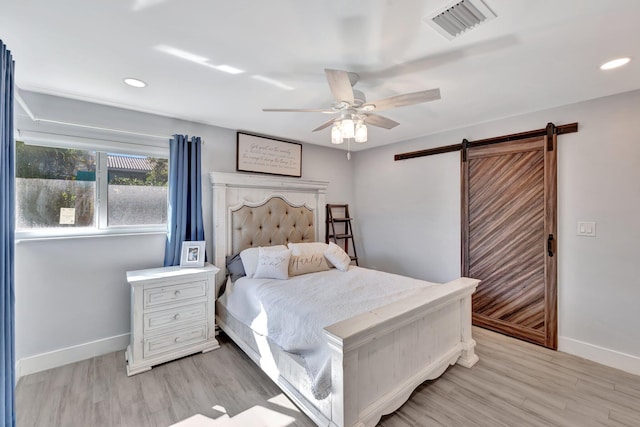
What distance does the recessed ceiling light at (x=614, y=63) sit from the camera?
5.98 feet

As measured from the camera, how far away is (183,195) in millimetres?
2861

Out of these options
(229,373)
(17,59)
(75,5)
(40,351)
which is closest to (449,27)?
(75,5)

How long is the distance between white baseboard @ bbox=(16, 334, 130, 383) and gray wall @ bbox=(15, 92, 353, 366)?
1.4 inches

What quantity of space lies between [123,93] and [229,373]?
8.16 feet

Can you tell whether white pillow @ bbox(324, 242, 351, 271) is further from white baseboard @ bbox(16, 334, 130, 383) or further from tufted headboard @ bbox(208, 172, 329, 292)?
white baseboard @ bbox(16, 334, 130, 383)

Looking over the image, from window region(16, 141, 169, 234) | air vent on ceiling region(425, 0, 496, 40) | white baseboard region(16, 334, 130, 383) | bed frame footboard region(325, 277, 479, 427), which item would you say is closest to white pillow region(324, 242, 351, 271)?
bed frame footboard region(325, 277, 479, 427)

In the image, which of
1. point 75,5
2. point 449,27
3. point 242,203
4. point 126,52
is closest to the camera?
point 75,5

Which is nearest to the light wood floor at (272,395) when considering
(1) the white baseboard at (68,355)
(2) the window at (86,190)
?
(1) the white baseboard at (68,355)

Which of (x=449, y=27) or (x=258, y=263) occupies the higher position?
(x=449, y=27)

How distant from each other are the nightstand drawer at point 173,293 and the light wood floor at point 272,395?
1.79ft

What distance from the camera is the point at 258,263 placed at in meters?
2.82

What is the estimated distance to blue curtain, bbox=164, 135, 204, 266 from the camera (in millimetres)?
2809

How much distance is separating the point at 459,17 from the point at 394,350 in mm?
1931

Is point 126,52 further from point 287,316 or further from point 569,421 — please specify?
point 569,421
